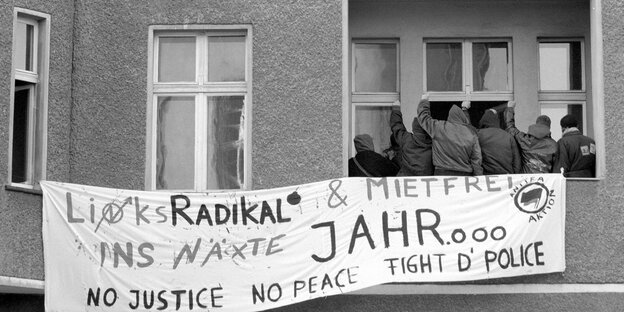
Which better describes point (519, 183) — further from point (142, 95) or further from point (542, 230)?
point (142, 95)

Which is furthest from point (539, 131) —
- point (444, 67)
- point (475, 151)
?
point (444, 67)

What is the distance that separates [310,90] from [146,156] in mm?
1663

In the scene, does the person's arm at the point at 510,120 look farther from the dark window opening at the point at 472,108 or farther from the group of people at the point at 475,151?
the dark window opening at the point at 472,108

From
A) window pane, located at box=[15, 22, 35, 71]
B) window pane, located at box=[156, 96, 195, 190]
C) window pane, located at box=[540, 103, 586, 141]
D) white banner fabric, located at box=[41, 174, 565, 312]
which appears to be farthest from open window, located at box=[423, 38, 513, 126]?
window pane, located at box=[15, 22, 35, 71]

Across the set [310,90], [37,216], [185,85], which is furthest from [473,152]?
[37,216]

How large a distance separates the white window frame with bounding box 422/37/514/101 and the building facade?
0.94m

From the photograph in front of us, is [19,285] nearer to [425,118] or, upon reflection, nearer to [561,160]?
[425,118]

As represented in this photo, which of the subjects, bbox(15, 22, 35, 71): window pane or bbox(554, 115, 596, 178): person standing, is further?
bbox(554, 115, 596, 178): person standing

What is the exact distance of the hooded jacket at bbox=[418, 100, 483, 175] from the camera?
525 inches

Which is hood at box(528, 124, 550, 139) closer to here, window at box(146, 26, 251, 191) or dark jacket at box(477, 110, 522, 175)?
dark jacket at box(477, 110, 522, 175)

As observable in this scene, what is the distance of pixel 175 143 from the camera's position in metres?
13.9

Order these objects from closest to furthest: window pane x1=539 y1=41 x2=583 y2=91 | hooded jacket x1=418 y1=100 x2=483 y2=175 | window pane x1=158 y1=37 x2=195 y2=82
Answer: hooded jacket x1=418 y1=100 x2=483 y2=175 < window pane x1=158 y1=37 x2=195 y2=82 < window pane x1=539 y1=41 x2=583 y2=91

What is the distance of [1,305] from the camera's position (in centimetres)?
1366

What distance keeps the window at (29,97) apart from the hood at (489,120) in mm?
4188
